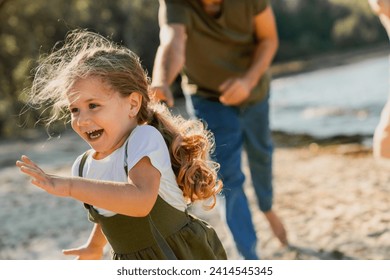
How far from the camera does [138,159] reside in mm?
1755

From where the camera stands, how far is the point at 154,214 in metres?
1.86

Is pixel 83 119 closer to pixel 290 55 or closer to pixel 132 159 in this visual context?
pixel 132 159

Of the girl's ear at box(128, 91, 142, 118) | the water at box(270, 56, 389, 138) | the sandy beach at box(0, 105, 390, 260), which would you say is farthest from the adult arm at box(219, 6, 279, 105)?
the water at box(270, 56, 389, 138)

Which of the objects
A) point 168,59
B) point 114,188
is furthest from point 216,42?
point 114,188

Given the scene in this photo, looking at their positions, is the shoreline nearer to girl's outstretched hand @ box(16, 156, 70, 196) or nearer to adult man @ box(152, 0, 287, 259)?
adult man @ box(152, 0, 287, 259)

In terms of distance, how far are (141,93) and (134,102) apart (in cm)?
4

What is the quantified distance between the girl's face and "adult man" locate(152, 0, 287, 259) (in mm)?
896

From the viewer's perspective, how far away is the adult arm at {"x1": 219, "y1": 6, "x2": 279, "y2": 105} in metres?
2.68

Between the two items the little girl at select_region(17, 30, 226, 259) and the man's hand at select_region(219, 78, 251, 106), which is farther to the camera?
the man's hand at select_region(219, 78, 251, 106)

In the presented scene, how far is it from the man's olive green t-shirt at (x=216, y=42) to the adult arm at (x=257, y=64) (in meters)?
0.04
